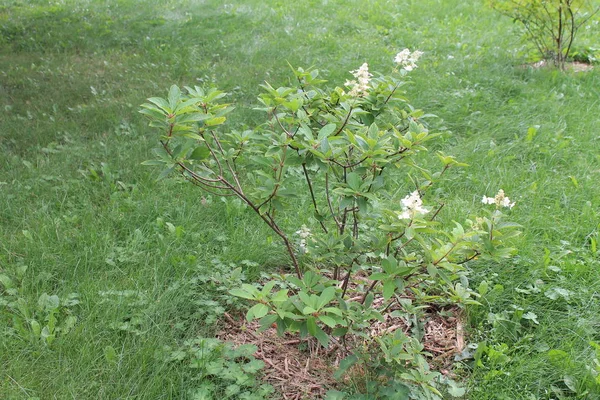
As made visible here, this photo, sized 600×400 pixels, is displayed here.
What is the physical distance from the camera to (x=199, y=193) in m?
3.55

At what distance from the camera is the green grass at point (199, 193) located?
7.25 feet

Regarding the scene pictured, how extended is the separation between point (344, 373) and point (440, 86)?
12.4 feet

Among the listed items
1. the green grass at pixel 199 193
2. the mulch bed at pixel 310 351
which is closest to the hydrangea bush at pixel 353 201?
the mulch bed at pixel 310 351

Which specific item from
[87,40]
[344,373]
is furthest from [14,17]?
[344,373]

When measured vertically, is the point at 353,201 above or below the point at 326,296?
above

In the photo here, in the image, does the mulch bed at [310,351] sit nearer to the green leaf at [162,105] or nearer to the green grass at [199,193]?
the green grass at [199,193]

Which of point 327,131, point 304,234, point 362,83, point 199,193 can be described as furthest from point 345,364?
point 199,193

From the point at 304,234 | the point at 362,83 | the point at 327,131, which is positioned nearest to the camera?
the point at 327,131

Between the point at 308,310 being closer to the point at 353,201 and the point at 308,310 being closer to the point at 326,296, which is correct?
the point at 326,296

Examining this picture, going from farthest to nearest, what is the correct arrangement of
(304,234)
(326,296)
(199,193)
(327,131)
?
(199,193) < (304,234) < (327,131) < (326,296)

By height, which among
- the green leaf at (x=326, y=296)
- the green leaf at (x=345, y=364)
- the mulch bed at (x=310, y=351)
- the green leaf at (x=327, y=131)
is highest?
the green leaf at (x=327, y=131)

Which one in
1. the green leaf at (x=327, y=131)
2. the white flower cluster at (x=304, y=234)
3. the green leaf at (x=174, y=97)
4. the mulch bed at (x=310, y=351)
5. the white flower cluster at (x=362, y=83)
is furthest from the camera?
the white flower cluster at (x=304, y=234)

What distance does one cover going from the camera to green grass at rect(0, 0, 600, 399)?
2.21m

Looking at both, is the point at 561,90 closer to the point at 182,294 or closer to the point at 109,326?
the point at 182,294
